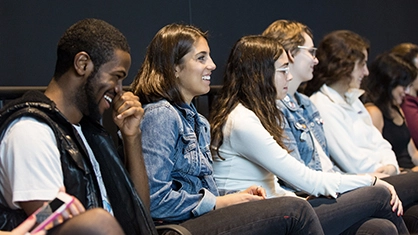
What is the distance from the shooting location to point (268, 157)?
98.8 inches

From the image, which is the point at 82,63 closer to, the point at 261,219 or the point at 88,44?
the point at 88,44

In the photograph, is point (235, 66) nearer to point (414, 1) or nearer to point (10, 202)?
point (10, 202)

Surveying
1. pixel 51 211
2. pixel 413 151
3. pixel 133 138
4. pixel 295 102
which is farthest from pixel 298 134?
pixel 51 211

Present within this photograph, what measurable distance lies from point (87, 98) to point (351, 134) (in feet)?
6.32

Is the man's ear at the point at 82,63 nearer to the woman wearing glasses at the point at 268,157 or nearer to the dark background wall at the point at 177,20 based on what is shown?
the dark background wall at the point at 177,20

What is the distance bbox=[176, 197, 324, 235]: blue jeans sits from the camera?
2029mm

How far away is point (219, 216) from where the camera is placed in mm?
2070

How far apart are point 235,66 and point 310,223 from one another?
2.83ft

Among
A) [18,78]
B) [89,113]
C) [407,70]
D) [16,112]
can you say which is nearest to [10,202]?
[16,112]

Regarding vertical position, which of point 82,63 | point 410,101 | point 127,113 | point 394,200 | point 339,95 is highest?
point 82,63

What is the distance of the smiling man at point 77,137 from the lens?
5.32ft

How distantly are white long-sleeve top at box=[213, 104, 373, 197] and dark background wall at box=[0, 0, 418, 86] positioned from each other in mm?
606

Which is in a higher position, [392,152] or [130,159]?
[130,159]

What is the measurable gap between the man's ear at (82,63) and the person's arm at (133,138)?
0.19 meters
